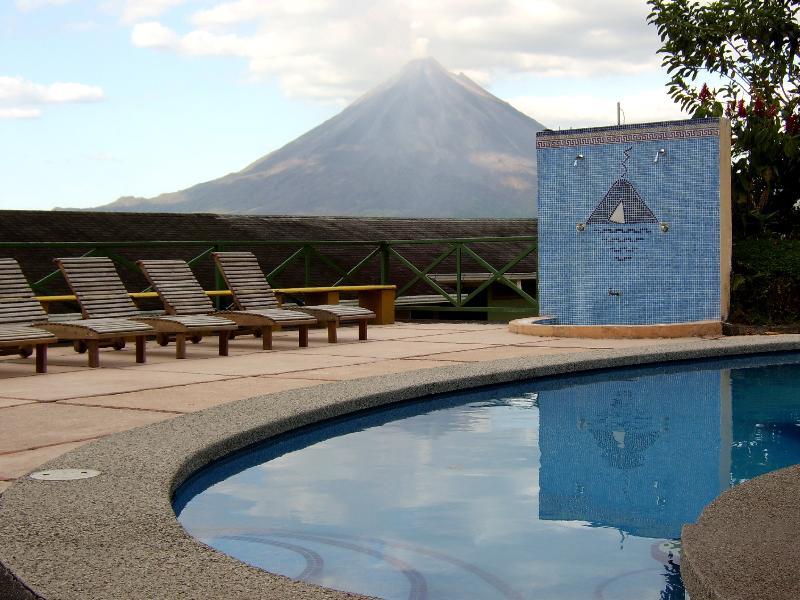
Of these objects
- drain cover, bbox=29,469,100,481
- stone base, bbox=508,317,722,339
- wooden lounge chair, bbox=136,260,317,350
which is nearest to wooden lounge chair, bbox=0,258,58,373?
wooden lounge chair, bbox=136,260,317,350

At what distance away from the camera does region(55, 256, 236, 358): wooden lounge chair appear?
1061cm

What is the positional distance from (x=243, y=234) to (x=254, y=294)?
10.6 meters

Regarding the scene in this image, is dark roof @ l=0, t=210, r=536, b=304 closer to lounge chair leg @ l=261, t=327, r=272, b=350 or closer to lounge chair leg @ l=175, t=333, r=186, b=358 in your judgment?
lounge chair leg @ l=261, t=327, r=272, b=350

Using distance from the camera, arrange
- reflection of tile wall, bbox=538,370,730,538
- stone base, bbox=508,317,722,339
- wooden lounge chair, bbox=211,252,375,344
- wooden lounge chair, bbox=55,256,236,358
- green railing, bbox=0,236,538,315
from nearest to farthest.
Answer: reflection of tile wall, bbox=538,370,730,538
wooden lounge chair, bbox=55,256,236,358
wooden lounge chair, bbox=211,252,375,344
stone base, bbox=508,317,722,339
green railing, bbox=0,236,538,315

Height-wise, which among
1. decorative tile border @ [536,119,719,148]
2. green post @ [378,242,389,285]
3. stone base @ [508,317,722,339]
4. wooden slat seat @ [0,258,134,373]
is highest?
decorative tile border @ [536,119,719,148]

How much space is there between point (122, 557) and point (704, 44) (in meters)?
17.0

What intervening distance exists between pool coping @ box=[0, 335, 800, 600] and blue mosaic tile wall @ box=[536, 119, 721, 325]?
660 cm

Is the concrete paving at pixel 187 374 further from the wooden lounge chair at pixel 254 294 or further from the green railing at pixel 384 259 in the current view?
the green railing at pixel 384 259

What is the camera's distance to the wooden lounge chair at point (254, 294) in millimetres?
12062

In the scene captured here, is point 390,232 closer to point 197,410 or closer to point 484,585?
point 197,410

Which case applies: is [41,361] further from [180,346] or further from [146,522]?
[146,522]

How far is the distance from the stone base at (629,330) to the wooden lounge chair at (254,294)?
211 cm

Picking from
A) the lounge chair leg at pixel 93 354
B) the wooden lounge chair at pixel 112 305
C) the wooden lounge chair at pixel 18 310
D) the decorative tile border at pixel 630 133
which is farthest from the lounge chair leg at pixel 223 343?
the decorative tile border at pixel 630 133

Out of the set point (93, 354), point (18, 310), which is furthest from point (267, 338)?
point (18, 310)
